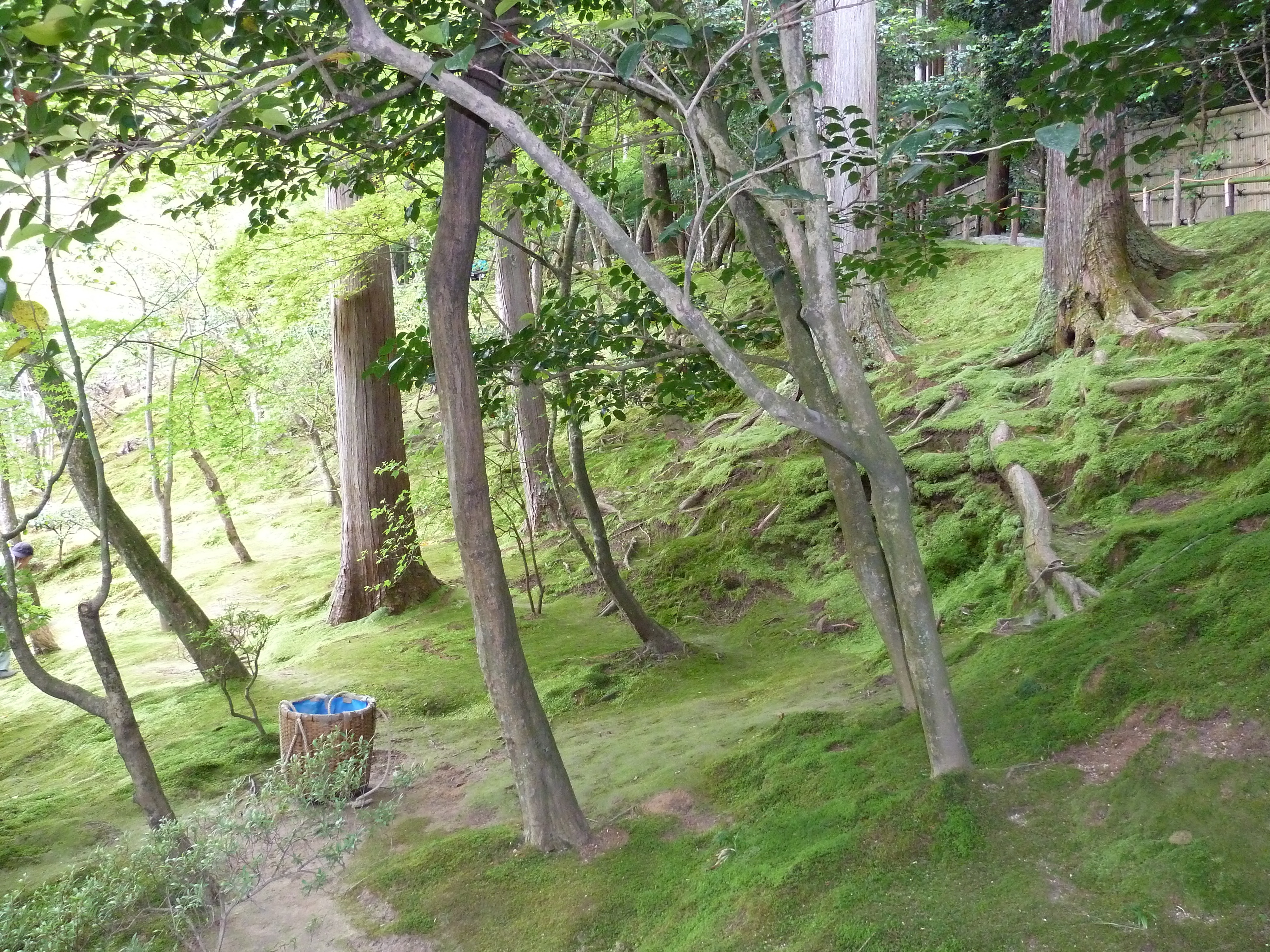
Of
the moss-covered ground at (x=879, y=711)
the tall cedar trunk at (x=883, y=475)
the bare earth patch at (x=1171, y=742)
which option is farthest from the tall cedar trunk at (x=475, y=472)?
the bare earth patch at (x=1171, y=742)

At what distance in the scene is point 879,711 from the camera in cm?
474

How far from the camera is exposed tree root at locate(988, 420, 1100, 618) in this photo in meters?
4.99

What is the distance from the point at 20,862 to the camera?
5457 millimetres

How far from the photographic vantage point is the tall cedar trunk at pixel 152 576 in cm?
789

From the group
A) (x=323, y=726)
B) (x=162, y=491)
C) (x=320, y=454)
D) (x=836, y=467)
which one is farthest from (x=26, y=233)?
(x=320, y=454)

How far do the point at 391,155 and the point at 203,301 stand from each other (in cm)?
847

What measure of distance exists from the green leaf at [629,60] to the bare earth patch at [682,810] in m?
3.41

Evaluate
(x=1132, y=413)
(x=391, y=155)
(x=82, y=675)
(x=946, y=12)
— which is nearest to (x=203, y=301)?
(x=82, y=675)

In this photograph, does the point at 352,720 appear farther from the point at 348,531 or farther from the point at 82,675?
the point at 82,675

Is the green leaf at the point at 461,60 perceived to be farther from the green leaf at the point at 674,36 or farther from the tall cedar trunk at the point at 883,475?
the tall cedar trunk at the point at 883,475

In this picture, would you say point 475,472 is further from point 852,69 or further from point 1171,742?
Answer: point 852,69

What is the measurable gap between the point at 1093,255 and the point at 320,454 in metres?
15.2

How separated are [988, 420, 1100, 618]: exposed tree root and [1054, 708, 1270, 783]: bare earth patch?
1.23 metres

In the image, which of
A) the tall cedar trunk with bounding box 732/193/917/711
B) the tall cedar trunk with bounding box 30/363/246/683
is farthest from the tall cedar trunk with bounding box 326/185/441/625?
the tall cedar trunk with bounding box 732/193/917/711
